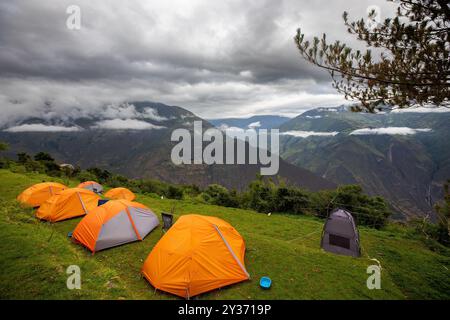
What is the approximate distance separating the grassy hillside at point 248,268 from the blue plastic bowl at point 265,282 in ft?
0.64

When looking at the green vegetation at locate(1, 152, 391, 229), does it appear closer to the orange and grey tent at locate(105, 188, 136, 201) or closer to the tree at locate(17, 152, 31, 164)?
the tree at locate(17, 152, 31, 164)

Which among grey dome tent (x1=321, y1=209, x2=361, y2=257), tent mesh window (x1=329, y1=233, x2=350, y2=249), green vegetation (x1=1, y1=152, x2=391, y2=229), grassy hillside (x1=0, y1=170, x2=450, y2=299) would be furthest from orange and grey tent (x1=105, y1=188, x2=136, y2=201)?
tent mesh window (x1=329, y1=233, x2=350, y2=249)

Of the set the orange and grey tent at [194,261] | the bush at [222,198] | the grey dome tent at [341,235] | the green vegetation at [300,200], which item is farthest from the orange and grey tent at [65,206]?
the green vegetation at [300,200]

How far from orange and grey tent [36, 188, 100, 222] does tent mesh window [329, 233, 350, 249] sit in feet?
52.5

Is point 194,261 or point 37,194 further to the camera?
point 37,194

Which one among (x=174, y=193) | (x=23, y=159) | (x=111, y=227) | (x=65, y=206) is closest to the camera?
(x=111, y=227)

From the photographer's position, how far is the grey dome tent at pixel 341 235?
42.2ft

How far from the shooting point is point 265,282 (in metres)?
8.55

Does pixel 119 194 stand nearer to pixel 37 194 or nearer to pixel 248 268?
pixel 37 194

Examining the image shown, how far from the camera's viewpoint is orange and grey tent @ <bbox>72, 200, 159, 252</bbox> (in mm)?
11461

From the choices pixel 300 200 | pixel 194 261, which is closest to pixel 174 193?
pixel 300 200

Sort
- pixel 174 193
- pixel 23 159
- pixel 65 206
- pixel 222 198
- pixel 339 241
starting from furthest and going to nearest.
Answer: pixel 23 159, pixel 174 193, pixel 222 198, pixel 65 206, pixel 339 241

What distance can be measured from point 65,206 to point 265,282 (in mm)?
14098
